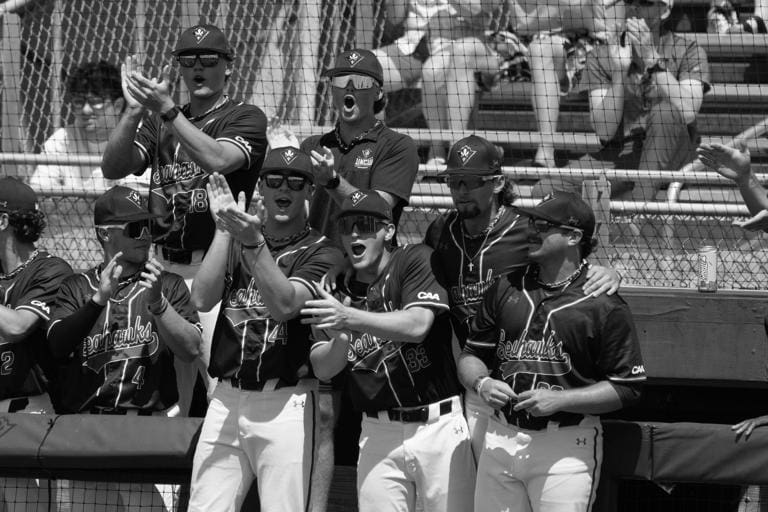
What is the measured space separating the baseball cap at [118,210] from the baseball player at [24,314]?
41cm

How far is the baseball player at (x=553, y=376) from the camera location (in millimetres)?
4051

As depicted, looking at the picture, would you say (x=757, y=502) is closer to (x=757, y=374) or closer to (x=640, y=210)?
(x=757, y=374)

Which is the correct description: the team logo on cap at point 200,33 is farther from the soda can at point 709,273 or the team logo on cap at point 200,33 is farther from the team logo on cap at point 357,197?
the soda can at point 709,273

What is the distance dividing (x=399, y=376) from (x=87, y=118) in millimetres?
3940

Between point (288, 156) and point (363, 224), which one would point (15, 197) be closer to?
A: point (288, 156)

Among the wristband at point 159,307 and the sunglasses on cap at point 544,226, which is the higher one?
the sunglasses on cap at point 544,226

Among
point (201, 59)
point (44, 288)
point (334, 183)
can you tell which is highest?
point (201, 59)

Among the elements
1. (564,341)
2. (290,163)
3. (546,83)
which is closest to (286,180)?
(290,163)

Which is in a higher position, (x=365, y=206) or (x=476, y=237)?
(x=365, y=206)

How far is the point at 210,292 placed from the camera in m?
4.33

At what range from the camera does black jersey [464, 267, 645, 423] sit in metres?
4.11

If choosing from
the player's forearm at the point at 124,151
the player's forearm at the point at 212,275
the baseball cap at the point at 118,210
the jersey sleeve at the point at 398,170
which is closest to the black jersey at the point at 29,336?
the baseball cap at the point at 118,210

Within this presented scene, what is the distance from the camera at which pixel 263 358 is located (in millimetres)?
4336

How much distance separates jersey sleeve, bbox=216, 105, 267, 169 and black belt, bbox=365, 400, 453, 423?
4.05 feet
